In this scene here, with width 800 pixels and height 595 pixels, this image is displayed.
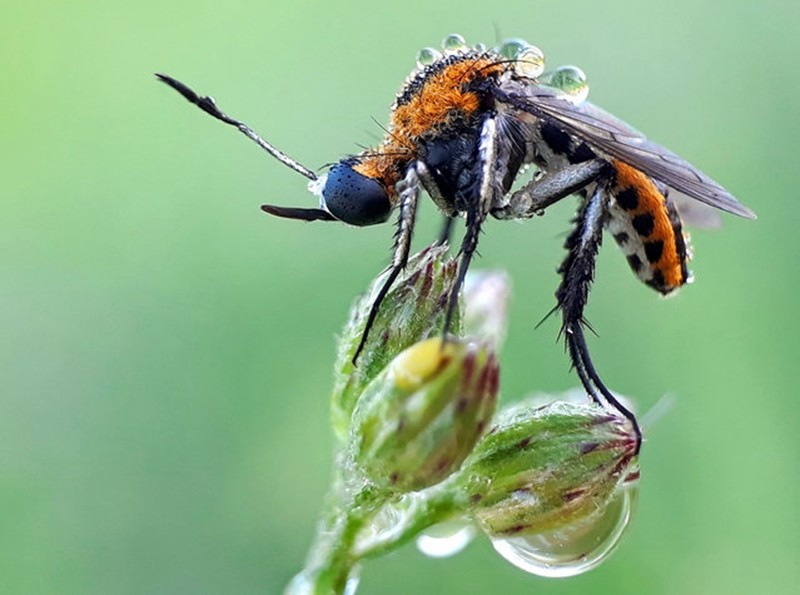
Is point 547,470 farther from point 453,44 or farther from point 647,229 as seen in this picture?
point 453,44

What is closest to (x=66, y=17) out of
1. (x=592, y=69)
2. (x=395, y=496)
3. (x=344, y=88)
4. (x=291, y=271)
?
(x=344, y=88)

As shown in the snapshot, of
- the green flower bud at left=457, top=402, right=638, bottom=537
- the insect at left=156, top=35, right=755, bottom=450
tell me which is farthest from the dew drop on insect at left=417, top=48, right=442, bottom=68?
the green flower bud at left=457, top=402, right=638, bottom=537

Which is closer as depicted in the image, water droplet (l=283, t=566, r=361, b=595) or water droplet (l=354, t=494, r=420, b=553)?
water droplet (l=283, t=566, r=361, b=595)

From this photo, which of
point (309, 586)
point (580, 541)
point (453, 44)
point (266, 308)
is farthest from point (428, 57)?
point (266, 308)

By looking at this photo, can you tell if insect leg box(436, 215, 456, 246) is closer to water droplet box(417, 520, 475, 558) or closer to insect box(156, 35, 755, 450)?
insect box(156, 35, 755, 450)

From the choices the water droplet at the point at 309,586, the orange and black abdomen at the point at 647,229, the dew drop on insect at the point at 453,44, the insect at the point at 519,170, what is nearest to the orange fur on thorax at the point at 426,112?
the insect at the point at 519,170

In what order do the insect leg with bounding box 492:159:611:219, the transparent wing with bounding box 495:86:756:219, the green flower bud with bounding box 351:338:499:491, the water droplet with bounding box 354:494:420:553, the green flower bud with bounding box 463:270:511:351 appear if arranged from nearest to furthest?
the green flower bud with bounding box 351:338:499:491 < the water droplet with bounding box 354:494:420:553 < the green flower bud with bounding box 463:270:511:351 < the transparent wing with bounding box 495:86:756:219 < the insect leg with bounding box 492:159:611:219
